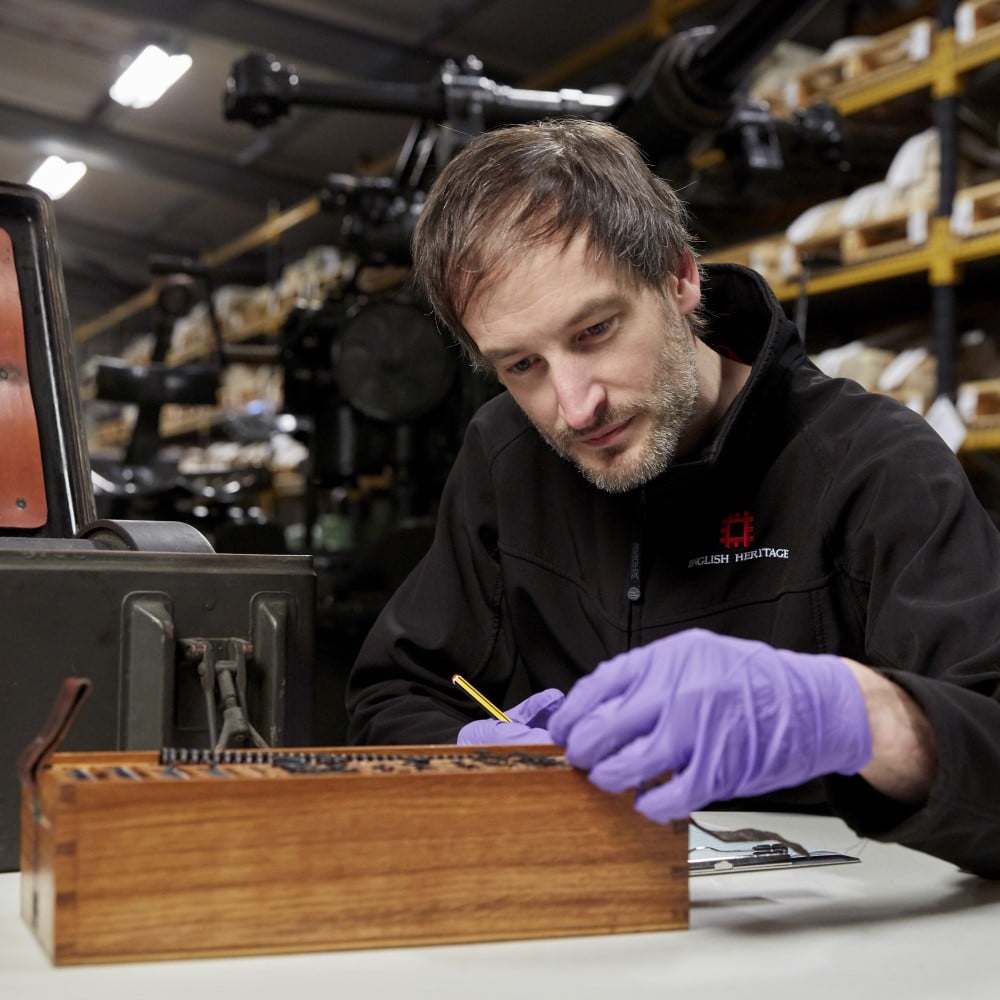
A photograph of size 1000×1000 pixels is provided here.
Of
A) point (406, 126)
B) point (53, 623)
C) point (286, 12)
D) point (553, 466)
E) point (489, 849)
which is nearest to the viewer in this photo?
point (489, 849)

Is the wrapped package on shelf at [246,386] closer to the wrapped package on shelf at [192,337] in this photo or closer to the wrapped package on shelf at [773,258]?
the wrapped package on shelf at [192,337]

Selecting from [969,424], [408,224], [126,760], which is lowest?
[126,760]

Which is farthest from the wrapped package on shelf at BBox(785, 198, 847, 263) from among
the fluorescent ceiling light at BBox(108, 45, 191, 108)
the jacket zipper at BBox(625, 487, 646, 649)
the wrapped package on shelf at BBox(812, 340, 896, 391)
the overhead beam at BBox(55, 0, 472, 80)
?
the fluorescent ceiling light at BBox(108, 45, 191, 108)

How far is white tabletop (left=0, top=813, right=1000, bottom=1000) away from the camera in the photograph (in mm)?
704

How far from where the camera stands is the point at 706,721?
81cm

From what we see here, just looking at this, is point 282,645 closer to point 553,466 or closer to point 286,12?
point 553,466

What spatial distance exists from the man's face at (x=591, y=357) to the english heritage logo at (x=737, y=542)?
11cm

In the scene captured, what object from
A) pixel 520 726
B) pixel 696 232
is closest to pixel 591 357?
pixel 520 726

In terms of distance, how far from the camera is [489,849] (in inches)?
30.9

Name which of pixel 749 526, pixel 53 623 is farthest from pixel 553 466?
pixel 53 623

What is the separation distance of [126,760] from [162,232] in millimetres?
9239

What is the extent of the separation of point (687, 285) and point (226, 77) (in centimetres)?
569

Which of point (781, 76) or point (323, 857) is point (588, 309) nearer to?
point (323, 857)

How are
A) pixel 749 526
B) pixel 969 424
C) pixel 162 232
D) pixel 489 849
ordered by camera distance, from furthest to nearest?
pixel 162 232 < pixel 969 424 < pixel 749 526 < pixel 489 849
